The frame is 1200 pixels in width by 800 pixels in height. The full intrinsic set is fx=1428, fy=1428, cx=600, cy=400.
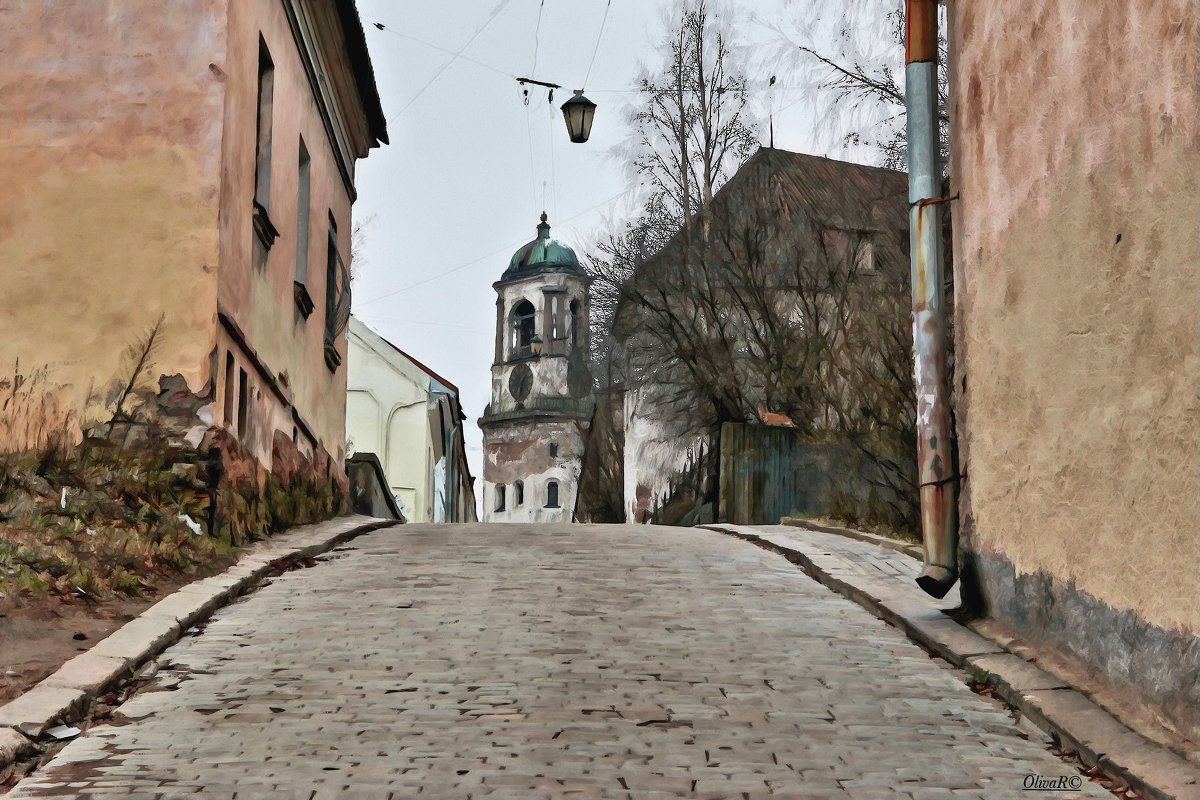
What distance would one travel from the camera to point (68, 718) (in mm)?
5691

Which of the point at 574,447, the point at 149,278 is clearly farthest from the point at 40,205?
the point at 574,447

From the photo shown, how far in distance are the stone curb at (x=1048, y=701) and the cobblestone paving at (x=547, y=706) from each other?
128mm

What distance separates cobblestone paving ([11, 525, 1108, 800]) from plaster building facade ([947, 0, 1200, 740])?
65 centimetres

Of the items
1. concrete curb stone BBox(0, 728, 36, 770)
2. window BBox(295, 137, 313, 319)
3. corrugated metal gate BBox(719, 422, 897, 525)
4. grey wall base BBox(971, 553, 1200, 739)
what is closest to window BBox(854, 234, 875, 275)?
corrugated metal gate BBox(719, 422, 897, 525)

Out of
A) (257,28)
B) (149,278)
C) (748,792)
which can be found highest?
(257,28)

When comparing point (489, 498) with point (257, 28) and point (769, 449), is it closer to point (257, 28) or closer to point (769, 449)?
point (769, 449)

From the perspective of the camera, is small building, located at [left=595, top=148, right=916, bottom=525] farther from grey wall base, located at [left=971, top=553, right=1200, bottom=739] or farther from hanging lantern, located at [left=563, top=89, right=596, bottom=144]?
grey wall base, located at [left=971, top=553, right=1200, bottom=739]

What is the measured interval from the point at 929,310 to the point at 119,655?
5.05 metres

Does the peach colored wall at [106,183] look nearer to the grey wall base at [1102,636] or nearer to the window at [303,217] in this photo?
the window at [303,217]

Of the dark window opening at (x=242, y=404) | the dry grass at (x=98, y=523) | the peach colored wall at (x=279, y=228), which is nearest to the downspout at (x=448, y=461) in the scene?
the peach colored wall at (x=279, y=228)

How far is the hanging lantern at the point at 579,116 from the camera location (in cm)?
1897

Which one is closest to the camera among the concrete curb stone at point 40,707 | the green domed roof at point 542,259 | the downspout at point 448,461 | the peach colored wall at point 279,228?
the concrete curb stone at point 40,707

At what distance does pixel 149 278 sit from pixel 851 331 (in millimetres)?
8819

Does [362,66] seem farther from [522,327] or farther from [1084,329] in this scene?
[522,327]
